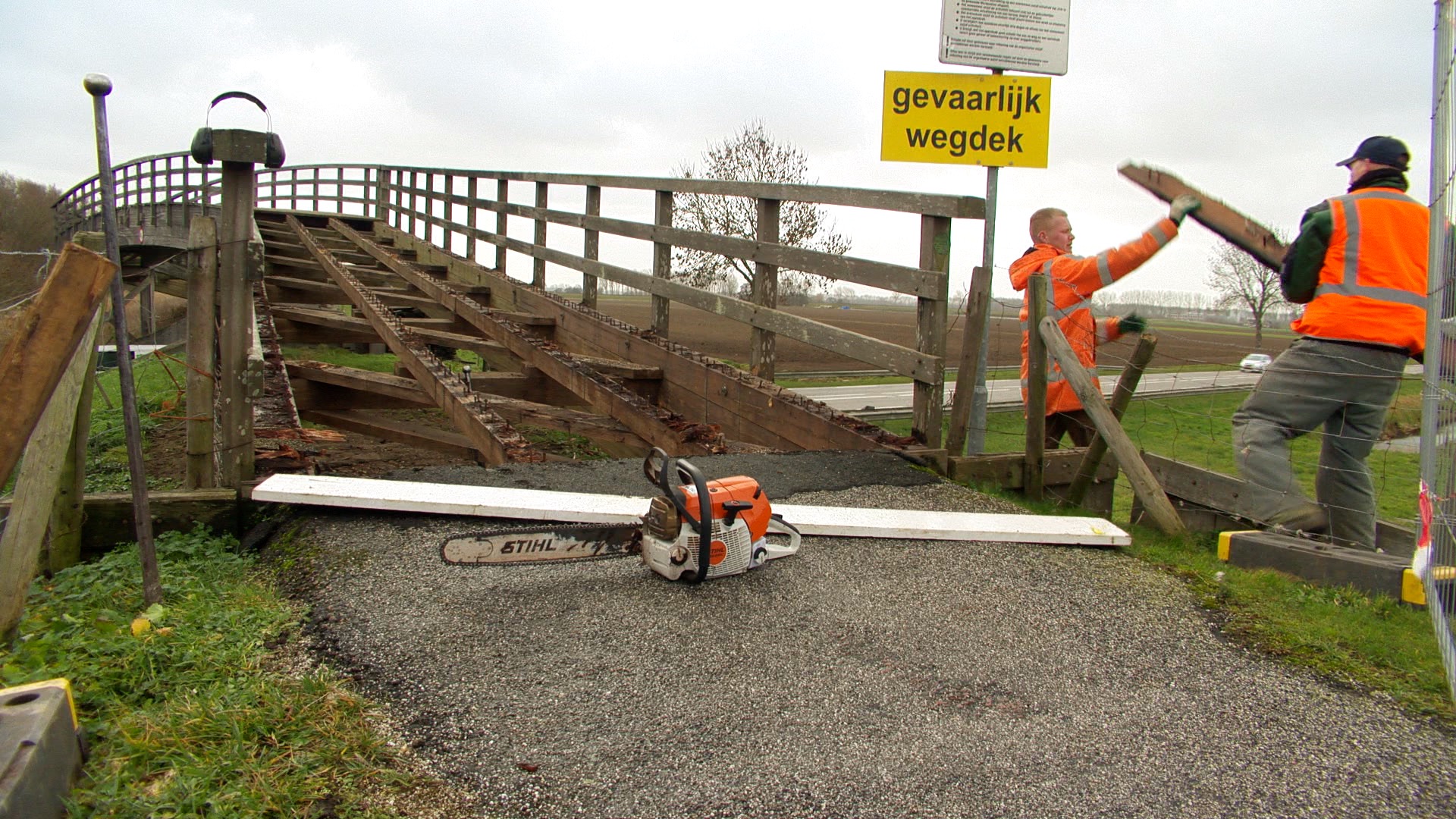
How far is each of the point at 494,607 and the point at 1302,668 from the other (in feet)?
8.83

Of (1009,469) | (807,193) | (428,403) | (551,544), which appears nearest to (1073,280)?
(1009,469)

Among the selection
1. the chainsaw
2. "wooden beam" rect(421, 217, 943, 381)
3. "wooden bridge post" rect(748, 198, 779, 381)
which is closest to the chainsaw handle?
the chainsaw

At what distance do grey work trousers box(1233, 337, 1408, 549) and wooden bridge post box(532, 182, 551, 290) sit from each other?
781cm

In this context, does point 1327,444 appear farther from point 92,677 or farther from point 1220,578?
point 92,677

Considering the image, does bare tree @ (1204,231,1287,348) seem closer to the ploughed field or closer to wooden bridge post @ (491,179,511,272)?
the ploughed field

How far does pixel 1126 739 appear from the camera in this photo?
2.73 metres

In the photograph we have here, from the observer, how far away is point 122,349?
3.20 metres

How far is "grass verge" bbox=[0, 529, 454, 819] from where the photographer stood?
2.26m

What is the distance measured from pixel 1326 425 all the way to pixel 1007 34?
3591 mm

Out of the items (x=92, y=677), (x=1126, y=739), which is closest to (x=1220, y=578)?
(x=1126, y=739)

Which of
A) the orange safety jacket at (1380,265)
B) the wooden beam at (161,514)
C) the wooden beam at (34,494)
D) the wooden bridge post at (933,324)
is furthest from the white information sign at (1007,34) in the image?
the wooden beam at (34,494)

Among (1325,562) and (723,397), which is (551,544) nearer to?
(1325,562)

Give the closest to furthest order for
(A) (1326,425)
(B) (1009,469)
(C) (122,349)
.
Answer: (C) (122,349) < (A) (1326,425) < (B) (1009,469)

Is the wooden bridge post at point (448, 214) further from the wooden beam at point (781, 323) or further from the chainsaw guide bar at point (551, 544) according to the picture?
the chainsaw guide bar at point (551, 544)
